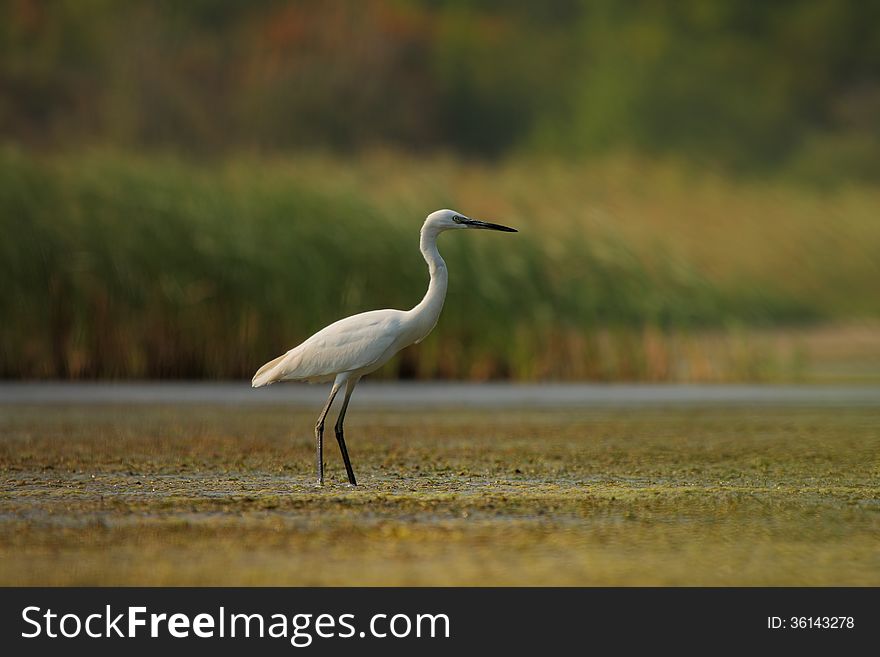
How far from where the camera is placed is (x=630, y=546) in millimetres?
4668

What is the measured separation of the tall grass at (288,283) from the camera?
456 inches

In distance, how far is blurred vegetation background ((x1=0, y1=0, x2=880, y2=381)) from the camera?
11789 mm

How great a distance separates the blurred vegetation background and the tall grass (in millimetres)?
23

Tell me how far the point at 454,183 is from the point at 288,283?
9639mm

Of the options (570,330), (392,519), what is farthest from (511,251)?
(392,519)

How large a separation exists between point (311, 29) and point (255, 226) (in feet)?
82.3

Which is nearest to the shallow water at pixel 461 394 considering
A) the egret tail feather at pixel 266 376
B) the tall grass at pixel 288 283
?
the tall grass at pixel 288 283

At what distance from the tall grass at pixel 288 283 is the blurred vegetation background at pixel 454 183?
0.08 ft

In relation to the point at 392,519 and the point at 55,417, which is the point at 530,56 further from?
the point at 392,519

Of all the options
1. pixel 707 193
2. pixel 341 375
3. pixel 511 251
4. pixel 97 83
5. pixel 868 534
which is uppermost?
pixel 97 83

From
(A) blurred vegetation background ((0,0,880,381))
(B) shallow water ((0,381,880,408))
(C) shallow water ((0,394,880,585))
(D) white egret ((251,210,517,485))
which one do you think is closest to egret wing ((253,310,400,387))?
(D) white egret ((251,210,517,485))

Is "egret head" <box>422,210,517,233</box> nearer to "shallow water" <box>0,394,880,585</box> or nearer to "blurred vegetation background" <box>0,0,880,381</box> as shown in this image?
"shallow water" <box>0,394,880,585</box>

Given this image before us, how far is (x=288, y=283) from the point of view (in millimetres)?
11805

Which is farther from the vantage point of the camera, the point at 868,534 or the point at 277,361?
the point at 277,361
